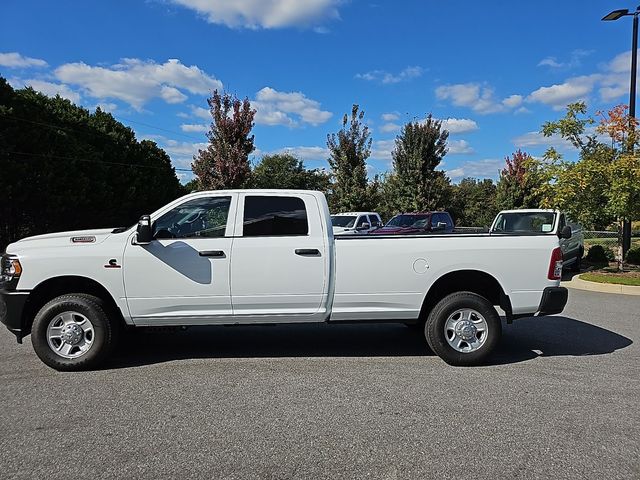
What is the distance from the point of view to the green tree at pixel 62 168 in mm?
20500

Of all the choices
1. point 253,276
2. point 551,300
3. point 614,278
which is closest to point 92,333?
point 253,276

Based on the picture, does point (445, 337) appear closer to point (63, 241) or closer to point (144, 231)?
point (144, 231)

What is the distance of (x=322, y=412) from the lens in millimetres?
4387

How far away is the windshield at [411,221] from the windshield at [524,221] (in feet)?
15.2

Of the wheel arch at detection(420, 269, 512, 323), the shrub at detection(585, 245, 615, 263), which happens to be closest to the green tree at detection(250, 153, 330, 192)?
the shrub at detection(585, 245, 615, 263)

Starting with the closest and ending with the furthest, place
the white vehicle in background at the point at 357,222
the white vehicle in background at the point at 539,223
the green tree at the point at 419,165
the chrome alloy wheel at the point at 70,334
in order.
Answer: the chrome alloy wheel at the point at 70,334
the white vehicle in background at the point at 539,223
the white vehicle in background at the point at 357,222
the green tree at the point at 419,165

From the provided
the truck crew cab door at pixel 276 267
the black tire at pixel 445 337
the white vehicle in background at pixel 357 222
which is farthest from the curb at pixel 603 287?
the truck crew cab door at pixel 276 267

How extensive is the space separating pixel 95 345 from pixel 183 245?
4.60 ft

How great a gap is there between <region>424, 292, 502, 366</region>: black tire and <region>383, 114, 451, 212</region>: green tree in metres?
26.5

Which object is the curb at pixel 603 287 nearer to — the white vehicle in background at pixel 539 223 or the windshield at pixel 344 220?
the white vehicle in background at pixel 539 223

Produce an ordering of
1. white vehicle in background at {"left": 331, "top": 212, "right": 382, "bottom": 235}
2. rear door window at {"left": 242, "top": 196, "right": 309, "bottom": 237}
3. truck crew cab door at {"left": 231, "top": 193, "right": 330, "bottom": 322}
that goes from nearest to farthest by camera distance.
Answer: truck crew cab door at {"left": 231, "top": 193, "right": 330, "bottom": 322} < rear door window at {"left": 242, "top": 196, "right": 309, "bottom": 237} < white vehicle in background at {"left": 331, "top": 212, "right": 382, "bottom": 235}

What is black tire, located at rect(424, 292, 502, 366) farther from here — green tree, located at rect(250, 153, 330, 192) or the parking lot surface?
green tree, located at rect(250, 153, 330, 192)

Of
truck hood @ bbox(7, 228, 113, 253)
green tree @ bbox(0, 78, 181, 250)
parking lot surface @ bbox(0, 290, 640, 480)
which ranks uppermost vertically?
green tree @ bbox(0, 78, 181, 250)

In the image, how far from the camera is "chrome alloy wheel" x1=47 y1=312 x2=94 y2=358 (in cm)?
546
